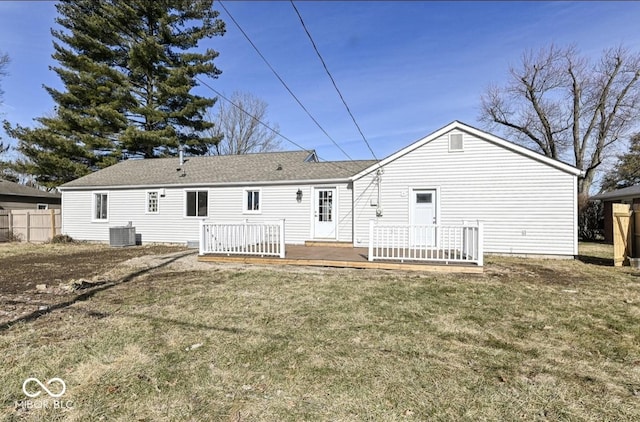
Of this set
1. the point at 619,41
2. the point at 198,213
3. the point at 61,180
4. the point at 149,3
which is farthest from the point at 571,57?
the point at 61,180

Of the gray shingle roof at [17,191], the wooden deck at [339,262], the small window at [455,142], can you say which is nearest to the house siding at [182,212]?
the wooden deck at [339,262]

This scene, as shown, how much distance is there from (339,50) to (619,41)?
69.0 ft

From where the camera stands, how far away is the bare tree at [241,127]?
102 ft

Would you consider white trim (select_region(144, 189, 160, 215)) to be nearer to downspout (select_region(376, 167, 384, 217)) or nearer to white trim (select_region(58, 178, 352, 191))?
white trim (select_region(58, 178, 352, 191))

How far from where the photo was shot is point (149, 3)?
2127cm

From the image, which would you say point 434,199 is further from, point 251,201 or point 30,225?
point 30,225

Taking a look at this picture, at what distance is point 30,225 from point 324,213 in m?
14.5

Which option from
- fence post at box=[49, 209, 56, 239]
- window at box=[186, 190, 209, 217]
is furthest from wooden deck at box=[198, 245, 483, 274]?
fence post at box=[49, 209, 56, 239]

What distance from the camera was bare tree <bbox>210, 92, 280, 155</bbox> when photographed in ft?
102

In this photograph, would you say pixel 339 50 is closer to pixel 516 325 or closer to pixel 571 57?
pixel 516 325

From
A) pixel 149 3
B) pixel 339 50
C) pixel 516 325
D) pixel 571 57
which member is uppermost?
pixel 149 3

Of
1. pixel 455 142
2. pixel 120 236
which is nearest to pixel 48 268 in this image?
pixel 120 236

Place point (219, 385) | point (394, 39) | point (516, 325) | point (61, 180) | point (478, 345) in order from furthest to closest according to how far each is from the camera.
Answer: point (61, 180) < point (394, 39) < point (516, 325) < point (478, 345) < point (219, 385)

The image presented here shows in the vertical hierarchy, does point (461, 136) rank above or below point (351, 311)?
above
